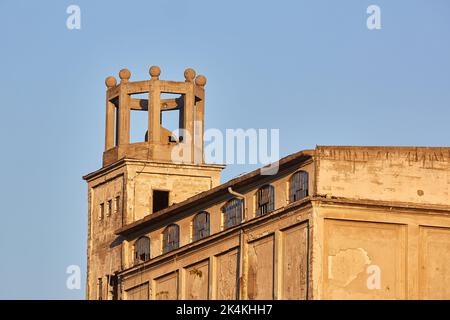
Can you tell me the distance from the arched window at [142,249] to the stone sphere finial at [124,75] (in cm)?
787

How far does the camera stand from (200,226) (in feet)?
243

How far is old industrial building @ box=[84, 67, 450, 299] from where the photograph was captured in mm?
65562

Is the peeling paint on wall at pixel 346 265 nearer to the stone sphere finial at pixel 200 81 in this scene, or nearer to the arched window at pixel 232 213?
the arched window at pixel 232 213

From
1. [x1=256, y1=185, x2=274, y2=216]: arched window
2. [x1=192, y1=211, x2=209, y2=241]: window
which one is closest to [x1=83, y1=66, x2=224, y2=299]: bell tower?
[x1=192, y1=211, x2=209, y2=241]: window

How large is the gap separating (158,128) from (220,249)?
12082mm


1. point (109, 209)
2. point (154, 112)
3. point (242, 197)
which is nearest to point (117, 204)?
point (109, 209)

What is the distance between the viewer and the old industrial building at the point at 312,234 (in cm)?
6556

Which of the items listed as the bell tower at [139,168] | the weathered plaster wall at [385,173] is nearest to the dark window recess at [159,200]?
the bell tower at [139,168]

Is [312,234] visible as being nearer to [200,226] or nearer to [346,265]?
[346,265]

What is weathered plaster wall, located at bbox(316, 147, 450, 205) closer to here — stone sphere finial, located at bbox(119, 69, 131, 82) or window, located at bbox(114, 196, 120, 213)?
window, located at bbox(114, 196, 120, 213)

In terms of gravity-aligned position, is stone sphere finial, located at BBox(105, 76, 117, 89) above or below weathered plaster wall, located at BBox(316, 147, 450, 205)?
above

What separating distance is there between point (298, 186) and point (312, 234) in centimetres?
238

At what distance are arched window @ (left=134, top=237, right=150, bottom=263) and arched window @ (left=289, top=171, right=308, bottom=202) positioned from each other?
1225cm

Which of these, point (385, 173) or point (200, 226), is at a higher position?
point (385, 173)
